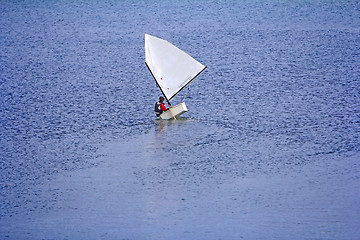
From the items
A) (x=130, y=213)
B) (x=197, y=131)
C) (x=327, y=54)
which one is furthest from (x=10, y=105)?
(x=327, y=54)

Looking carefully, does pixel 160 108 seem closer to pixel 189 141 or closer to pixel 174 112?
pixel 174 112

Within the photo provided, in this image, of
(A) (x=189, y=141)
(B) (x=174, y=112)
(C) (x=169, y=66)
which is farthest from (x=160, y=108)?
(A) (x=189, y=141)

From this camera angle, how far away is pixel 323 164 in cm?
3653

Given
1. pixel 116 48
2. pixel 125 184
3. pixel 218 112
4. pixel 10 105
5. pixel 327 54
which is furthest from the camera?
pixel 116 48

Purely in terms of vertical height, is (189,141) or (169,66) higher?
(169,66)

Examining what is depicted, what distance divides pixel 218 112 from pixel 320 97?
25.0 feet

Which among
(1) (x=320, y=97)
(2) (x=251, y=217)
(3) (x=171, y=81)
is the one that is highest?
(3) (x=171, y=81)

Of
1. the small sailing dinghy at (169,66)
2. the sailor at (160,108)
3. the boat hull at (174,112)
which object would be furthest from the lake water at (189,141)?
the small sailing dinghy at (169,66)

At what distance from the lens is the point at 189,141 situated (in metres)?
39.6

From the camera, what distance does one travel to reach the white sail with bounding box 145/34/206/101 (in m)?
44.1

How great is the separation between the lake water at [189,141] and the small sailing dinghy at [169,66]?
203 cm

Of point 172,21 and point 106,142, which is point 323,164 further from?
point 172,21

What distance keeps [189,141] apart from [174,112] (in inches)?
137

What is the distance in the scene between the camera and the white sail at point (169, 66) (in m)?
44.1
